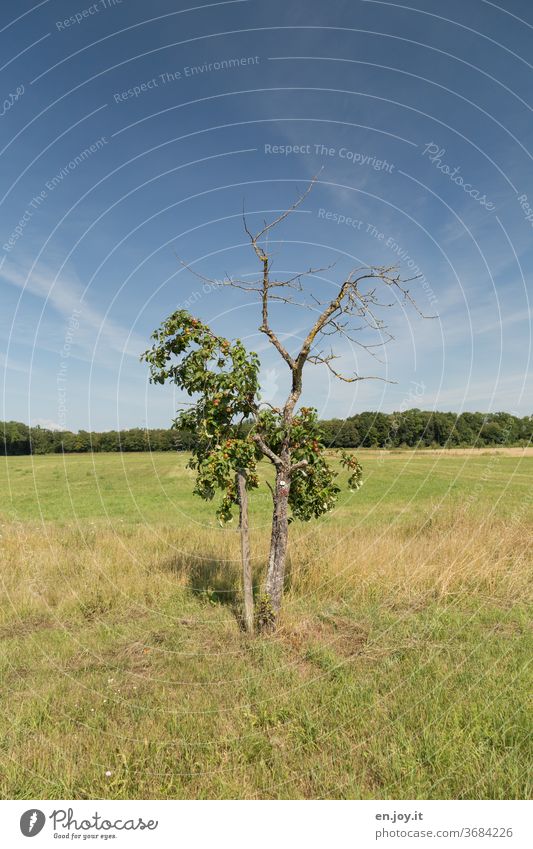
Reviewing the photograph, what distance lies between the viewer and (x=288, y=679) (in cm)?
644

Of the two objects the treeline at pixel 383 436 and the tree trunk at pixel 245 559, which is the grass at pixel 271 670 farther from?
the treeline at pixel 383 436

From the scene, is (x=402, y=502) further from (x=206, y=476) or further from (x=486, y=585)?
(x=206, y=476)

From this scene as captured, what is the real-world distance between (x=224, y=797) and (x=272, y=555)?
416cm

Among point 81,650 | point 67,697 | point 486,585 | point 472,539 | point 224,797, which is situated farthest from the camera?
point 472,539

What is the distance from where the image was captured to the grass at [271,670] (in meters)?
4.56

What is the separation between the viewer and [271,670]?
6.68 meters

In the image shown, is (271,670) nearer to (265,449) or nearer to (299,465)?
(299,465)

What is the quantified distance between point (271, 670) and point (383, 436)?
271 ft

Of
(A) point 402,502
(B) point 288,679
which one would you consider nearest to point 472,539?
(B) point 288,679

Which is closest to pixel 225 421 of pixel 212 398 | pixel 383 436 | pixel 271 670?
pixel 212 398
